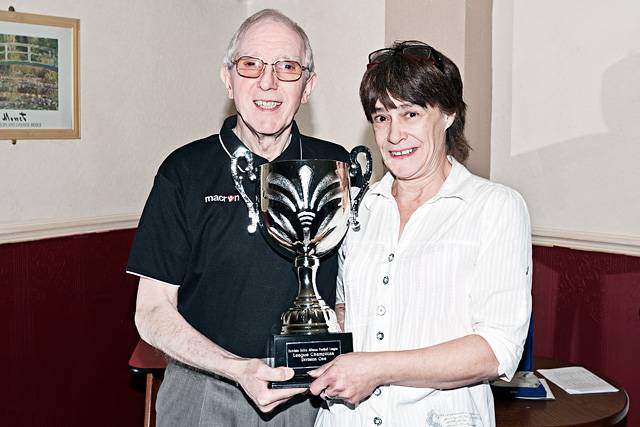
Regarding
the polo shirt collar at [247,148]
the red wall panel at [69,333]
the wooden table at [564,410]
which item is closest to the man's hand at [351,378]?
the polo shirt collar at [247,148]

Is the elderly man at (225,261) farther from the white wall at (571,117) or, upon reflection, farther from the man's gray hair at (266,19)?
the white wall at (571,117)

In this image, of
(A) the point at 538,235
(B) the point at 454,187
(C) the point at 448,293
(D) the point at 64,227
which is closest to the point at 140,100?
(D) the point at 64,227

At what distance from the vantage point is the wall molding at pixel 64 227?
338cm

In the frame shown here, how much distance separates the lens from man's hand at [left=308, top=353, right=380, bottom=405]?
1.72m

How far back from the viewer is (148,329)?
1.94m

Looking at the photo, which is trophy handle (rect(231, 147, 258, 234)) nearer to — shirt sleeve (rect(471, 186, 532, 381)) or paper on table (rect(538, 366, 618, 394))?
shirt sleeve (rect(471, 186, 532, 381))

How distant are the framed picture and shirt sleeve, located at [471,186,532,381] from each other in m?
2.27

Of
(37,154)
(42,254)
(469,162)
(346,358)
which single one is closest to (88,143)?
(37,154)

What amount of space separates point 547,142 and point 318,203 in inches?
71.4

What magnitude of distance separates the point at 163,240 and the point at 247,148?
0.31 metres

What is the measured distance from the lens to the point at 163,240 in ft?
6.46

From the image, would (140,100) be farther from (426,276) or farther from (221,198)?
(426,276)

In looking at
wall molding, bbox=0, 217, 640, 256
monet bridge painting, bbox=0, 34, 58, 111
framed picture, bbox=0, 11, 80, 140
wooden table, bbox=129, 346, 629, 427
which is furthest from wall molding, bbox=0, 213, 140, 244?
wooden table, bbox=129, 346, 629, 427

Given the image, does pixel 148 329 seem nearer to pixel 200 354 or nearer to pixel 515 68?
pixel 200 354
